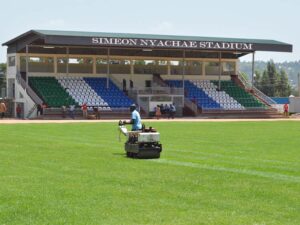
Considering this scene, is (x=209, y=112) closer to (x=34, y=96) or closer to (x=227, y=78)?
(x=227, y=78)

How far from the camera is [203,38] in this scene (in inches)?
2768

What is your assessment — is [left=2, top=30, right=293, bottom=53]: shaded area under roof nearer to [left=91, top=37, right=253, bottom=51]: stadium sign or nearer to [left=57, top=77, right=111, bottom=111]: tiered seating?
[left=91, top=37, right=253, bottom=51]: stadium sign

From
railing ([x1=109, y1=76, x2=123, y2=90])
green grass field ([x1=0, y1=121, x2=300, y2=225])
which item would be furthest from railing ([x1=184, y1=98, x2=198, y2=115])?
green grass field ([x1=0, y1=121, x2=300, y2=225])

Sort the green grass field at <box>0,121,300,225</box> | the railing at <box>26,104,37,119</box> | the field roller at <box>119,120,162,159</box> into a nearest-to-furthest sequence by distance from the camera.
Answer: the green grass field at <box>0,121,300,225</box> → the field roller at <box>119,120,162,159</box> → the railing at <box>26,104,37,119</box>

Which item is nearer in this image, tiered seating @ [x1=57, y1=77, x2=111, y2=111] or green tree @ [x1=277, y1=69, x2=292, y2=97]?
tiered seating @ [x1=57, y1=77, x2=111, y2=111]

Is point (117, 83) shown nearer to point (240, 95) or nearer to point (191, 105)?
point (191, 105)

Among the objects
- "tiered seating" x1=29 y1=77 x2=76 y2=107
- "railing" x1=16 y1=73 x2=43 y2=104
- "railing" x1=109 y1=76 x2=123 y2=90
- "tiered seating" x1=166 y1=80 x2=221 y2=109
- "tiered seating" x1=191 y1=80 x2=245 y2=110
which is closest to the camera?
"railing" x1=16 y1=73 x2=43 y2=104

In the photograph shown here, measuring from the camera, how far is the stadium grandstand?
206 feet

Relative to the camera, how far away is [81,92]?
214 ft

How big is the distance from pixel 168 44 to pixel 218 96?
352 inches

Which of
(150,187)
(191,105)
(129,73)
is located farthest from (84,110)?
(150,187)

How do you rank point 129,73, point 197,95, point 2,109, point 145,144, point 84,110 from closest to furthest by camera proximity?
point 145,144 → point 84,110 → point 2,109 → point 197,95 → point 129,73

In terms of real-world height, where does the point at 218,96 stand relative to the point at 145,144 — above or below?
above

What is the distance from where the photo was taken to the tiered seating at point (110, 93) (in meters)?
64.1
